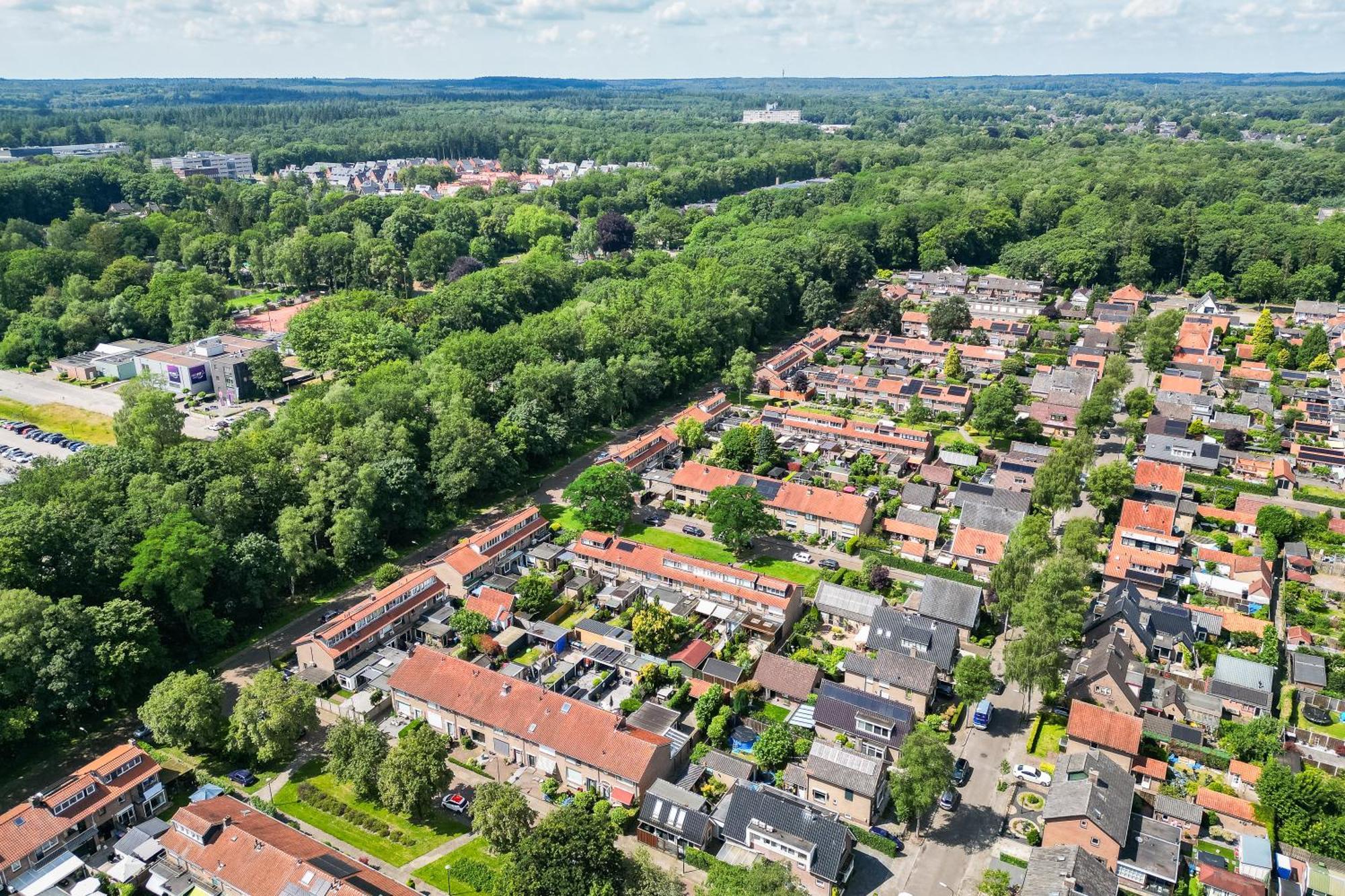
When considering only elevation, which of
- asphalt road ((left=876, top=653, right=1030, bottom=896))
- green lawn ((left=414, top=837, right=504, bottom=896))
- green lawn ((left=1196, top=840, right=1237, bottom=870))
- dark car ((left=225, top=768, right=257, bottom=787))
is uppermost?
dark car ((left=225, top=768, right=257, bottom=787))

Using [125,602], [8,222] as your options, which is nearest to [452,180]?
[8,222]

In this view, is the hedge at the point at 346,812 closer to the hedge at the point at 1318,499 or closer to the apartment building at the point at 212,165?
the hedge at the point at 1318,499

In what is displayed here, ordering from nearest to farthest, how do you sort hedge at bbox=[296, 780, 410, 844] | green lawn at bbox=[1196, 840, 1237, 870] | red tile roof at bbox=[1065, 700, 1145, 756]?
green lawn at bbox=[1196, 840, 1237, 870] < hedge at bbox=[296, 780, 410, 844] < red tile roof at bbox=[1065, 700, 1145, 756]

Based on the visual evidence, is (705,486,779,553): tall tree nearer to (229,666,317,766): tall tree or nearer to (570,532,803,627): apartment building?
(570,532,803,627): apartment building

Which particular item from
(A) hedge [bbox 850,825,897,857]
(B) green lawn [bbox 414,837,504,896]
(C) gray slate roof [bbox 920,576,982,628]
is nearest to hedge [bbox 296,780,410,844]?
(B) green lawn [bbox 414,837,504,896]

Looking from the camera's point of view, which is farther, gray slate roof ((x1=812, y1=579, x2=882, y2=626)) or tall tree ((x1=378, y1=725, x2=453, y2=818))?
gray slate roof ((x1=812, y1=579, x2=882, y2=626))

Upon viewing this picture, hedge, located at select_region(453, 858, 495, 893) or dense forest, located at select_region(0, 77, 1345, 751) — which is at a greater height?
dense forest, located at select_region(0, 77, 1345, 751)
